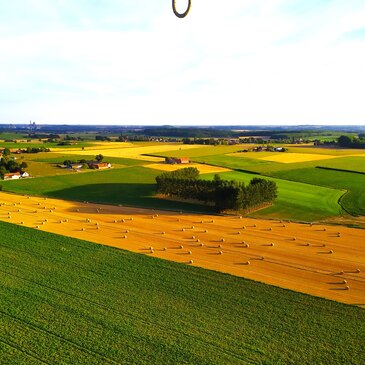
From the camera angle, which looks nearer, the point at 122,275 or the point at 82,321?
the point at 82,321

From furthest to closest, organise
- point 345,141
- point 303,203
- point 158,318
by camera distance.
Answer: point 345,141
point 303,203
point 158,318

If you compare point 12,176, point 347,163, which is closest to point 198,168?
point 347,163

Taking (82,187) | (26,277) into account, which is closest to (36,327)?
(26,277)

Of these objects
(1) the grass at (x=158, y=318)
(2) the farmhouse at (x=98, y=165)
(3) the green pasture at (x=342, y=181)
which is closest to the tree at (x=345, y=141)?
(3) the green pasture at (x=342, y=181)

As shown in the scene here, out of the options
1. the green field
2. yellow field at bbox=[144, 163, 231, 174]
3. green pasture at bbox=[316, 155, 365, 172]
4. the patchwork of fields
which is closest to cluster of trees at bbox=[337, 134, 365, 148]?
green pasture at bbox=[316, 155, 365, 172]

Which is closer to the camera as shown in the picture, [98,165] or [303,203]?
[303,203]

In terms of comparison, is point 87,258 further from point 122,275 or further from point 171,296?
point 171,296

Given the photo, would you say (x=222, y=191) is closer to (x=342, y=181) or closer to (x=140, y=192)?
(x=140, y=192)

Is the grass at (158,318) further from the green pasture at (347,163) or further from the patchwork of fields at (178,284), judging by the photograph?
the green pasture at (347,163)
